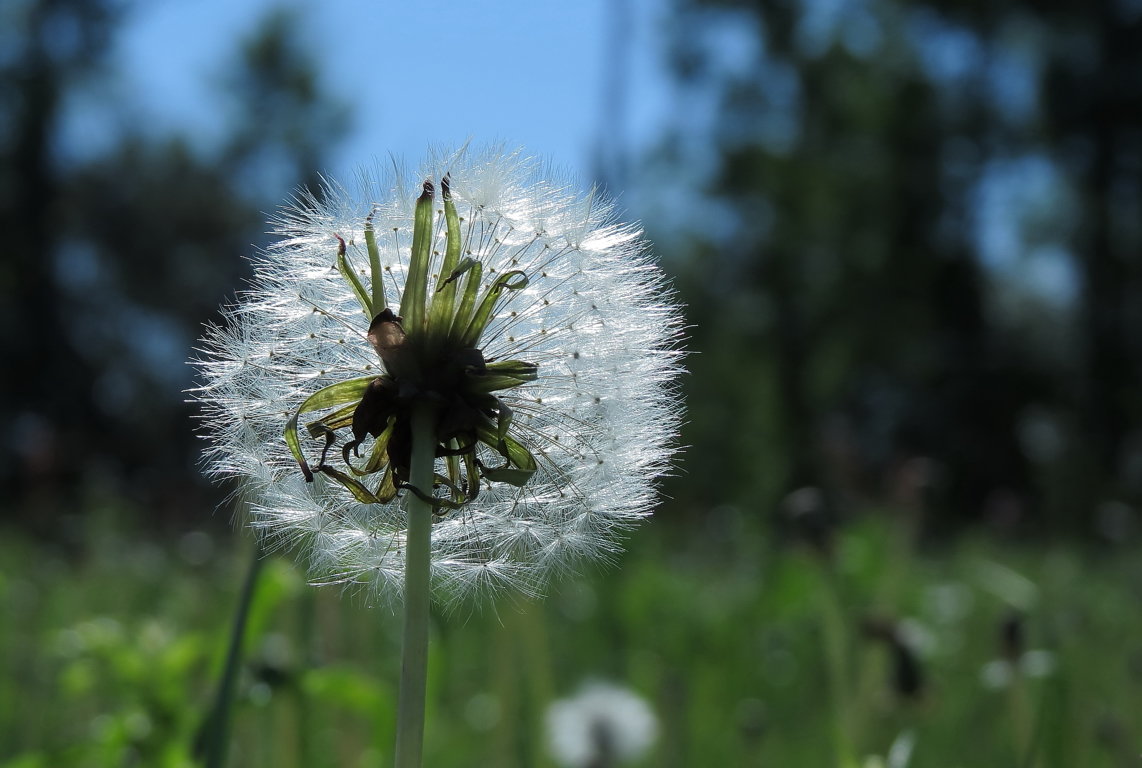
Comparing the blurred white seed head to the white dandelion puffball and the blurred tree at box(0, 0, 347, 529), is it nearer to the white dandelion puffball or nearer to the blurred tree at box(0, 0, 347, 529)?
the white dandelion puffball

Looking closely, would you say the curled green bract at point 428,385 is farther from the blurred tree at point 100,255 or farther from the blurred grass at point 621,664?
the blurred tree at point 100,255

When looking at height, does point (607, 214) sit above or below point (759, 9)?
below

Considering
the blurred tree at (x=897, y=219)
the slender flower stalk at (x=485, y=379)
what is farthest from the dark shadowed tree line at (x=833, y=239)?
the slender flower stalk at (x=485, y=379)

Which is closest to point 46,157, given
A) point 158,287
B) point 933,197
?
point 158,287

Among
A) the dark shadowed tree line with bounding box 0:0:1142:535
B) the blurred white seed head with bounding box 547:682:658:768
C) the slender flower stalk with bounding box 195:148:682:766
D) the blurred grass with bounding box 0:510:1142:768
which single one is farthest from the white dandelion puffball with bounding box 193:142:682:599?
the dark shadowed tree line with bounding box 0:0:1142:535

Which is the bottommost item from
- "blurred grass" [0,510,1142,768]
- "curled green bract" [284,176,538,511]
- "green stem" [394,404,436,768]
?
"green stem" [394,404,436,768]

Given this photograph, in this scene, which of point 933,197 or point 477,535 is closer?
point 477,535

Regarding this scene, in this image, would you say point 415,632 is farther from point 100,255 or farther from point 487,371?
point 100,255

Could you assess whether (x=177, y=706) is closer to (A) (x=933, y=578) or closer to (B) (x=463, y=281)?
(B) (x=463, y=281)
